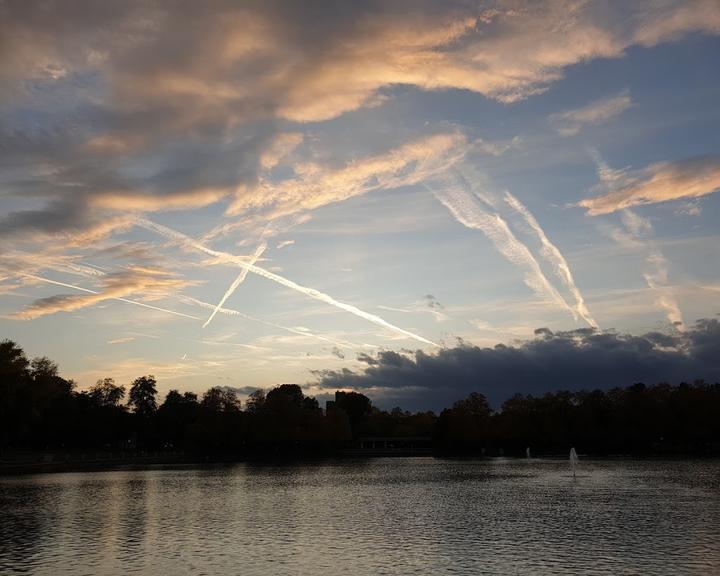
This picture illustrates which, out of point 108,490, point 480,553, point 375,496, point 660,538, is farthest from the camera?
point 108,490

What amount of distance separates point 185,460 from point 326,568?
555 ft

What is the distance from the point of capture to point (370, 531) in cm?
4100

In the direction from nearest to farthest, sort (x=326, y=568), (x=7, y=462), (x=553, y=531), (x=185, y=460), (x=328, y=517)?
(x=326, y=568), (x=553, y=531), (x=328, y=517), (x=7, y=462), (x=185, y=460)

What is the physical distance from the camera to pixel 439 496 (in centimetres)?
6512

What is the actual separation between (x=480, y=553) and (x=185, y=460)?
16848 cm

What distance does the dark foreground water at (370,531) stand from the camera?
98.9 feet

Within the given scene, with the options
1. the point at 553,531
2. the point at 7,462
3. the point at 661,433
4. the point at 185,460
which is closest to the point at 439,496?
the point at 553,531

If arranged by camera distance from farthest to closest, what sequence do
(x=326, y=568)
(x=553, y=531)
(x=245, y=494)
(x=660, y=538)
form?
(x=245, y=494) → (x=553, y=531) → (x=660, y=538) → (x=326, y=568)

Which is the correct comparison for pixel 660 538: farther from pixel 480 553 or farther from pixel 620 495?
pixel 620 495

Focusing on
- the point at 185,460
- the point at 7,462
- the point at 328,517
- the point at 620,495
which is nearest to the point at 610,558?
the point at 328,517

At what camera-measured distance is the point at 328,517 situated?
49062 millimetres

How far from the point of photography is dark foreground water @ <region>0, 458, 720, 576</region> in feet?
98.9

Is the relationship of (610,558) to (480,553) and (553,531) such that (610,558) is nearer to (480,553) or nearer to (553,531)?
(480,553)

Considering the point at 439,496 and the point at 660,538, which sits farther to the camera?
the point at 439,496
